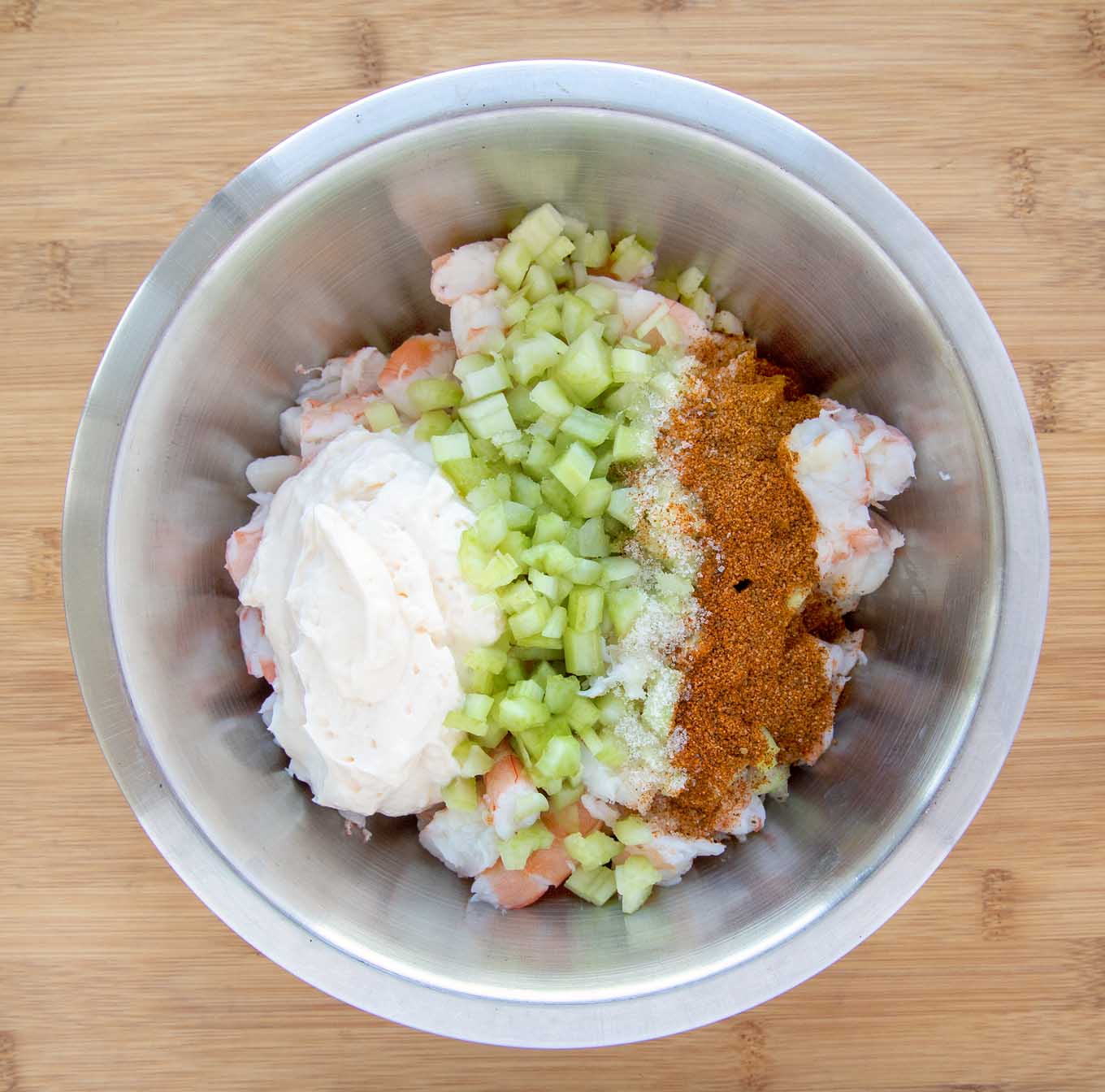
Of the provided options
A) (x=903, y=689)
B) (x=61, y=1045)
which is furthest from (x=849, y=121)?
(x=61, y=1045)

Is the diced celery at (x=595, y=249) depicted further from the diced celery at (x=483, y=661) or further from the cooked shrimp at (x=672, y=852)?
the cooked shrimp at (x=672, y=852)

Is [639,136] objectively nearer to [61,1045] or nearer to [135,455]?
[135,455]

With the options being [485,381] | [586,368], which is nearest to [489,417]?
[485,381]

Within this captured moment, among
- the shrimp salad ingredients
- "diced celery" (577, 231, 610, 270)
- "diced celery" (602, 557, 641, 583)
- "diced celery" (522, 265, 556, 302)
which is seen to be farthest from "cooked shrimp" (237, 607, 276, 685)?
"diced celery" (577, 231, 610, 270)

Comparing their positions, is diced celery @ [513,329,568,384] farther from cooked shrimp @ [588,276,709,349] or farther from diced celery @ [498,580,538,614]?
diced celery @ [498,580,538,614]

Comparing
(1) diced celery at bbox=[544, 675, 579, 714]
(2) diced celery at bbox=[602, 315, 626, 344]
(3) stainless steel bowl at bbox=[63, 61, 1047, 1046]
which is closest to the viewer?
(3) stainless steel bowl at bbox=[63, 61, 1047, 1046]
